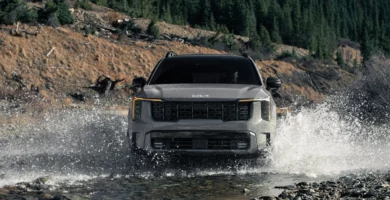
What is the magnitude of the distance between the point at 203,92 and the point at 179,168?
4.44 ft

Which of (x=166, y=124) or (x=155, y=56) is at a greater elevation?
(x=155, y=56)

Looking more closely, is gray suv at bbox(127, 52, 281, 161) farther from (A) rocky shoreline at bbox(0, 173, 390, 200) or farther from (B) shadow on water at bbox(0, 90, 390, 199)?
(A) rocky shoreline at bbox(0, 173, 390, 200)

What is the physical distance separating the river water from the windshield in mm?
1216

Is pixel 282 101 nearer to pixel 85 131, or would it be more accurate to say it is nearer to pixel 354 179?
pixel 85 131

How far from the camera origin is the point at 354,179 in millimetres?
7965

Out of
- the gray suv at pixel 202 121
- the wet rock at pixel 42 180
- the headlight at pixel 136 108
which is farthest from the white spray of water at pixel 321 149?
the wet rock at pixel 42 180

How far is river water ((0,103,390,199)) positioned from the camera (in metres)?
7.37

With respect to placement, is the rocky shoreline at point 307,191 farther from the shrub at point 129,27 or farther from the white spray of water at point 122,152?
the shrub at point 129,27

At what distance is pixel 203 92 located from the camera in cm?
827

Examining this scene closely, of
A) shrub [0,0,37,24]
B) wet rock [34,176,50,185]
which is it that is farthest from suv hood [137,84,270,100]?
shrub [0,0,37,24]

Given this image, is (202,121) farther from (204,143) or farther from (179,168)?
(179,168)

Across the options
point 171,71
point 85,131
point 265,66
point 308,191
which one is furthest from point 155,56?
point 308,191

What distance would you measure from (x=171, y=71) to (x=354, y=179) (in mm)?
3369

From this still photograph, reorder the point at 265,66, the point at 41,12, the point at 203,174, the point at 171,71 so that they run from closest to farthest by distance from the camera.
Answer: the point at 203,174
the point at 171,71
the point at 41,12
the point at 265,66
